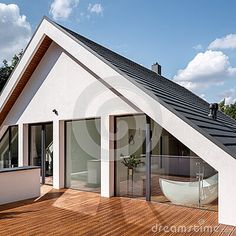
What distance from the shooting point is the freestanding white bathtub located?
26.2ft

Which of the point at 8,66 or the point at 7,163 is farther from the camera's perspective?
the point at 8,66

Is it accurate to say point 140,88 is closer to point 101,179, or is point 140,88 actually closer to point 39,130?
point 101,179

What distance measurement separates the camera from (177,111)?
7.38 meters

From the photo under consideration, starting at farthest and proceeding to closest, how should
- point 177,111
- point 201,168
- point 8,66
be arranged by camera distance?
point 8,66 → point 201,168 → point 177,111

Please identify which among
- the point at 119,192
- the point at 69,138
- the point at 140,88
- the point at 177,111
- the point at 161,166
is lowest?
the point at 119,192

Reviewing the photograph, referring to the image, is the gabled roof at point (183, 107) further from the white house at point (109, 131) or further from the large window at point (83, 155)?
the large window at point (83, 155)

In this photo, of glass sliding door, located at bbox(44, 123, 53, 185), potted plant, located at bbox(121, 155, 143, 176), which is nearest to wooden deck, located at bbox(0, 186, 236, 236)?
potted plant, located at bbox(121, 155, 143, 176)

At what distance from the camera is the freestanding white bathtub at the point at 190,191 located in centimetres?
800

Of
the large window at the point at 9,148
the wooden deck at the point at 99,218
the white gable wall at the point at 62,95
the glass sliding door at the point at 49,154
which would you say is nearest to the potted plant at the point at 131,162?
the wooden deck at the point at 99,218

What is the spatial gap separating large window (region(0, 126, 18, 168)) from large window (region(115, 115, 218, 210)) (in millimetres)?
6733

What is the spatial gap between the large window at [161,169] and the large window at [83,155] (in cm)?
103

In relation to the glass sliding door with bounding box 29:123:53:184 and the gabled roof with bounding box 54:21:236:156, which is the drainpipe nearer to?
the gabled roof with bounding box 54:21:236:156

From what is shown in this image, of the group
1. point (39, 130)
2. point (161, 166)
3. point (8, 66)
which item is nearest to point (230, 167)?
point (161, 166)

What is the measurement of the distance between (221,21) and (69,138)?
1040cm
